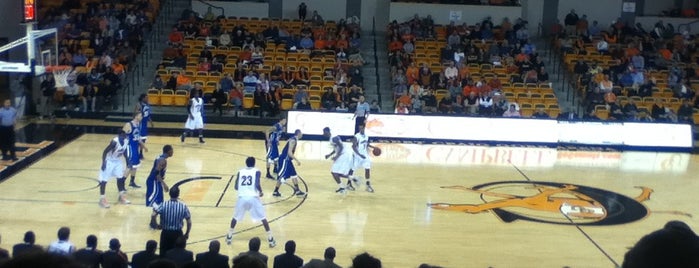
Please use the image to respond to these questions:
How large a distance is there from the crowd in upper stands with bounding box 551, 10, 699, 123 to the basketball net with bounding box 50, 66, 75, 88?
14.4m

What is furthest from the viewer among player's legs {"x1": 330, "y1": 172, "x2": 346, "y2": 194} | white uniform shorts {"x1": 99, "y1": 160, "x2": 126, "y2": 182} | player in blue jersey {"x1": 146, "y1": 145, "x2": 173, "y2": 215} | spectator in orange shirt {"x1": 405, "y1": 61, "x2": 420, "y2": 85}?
spectator in orange shirt {"x1": 405, "y1": 61, "x2": 420, "y2": 85}

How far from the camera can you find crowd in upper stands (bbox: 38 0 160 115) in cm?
2389

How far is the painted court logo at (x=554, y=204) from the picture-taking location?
14.5 m

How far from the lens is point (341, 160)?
15.2 m

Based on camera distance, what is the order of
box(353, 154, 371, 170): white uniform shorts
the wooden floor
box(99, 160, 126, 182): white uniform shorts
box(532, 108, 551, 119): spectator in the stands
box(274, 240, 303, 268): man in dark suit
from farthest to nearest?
1. box(532, 108, 551, 119): spectator in the stands
2. box(353, 154, 371, 170): white uniform shorts
3. box(99, 160, 126, 182): white uniform shorts
4. the wooden floor
5. box(274, 240, 303, 268): man in dark suit

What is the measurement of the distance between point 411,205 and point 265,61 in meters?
12.6

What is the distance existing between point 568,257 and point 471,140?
10.2m

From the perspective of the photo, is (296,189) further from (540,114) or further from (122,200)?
(540,114)

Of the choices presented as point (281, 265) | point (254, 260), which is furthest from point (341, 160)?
point (254, 260)

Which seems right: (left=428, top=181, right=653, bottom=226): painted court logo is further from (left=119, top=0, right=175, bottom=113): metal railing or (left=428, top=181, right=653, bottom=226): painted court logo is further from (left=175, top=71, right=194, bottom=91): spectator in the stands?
(left=119, top=0, right=175, bottom=113): metal railing

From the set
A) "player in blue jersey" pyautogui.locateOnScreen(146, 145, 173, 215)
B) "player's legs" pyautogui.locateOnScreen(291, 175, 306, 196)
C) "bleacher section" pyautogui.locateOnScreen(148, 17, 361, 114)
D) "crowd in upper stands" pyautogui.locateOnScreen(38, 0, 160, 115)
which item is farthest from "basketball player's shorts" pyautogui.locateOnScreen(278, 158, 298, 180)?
"crowd in upper stands" pyautogui.locateOnScreen(38, 0, 160, 115)

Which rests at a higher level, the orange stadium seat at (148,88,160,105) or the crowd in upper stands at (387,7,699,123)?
the crowd in upper stands at (387,7,699,123)

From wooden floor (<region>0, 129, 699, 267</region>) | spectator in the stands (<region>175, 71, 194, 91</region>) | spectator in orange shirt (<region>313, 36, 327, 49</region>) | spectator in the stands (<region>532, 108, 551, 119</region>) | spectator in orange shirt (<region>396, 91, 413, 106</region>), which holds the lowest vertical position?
wooden floor (<region>0, 129, 699, 267</region>)

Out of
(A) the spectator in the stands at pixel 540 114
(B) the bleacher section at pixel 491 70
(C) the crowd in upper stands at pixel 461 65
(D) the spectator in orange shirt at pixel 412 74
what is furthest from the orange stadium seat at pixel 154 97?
(A) the spectator in the stands at pixel 540 114
